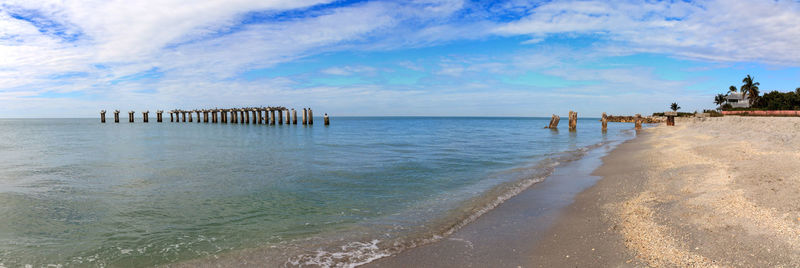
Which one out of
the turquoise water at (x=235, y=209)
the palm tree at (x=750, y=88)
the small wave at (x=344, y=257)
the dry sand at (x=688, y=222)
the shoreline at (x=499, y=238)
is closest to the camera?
the dry sand at (x=688, y=222)

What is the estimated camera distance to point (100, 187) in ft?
38.6

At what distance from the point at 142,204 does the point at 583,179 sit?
12.2 m

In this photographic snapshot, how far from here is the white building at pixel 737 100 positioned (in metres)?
83.5

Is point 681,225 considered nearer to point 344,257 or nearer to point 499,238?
point 499,238

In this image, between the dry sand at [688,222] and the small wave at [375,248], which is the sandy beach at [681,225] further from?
the small wave at [375,248]

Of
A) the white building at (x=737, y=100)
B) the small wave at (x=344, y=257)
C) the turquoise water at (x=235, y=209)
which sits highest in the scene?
the white building at (x=737, y=100)

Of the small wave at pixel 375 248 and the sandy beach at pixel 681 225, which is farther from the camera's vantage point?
the small wave at pixel 375 248

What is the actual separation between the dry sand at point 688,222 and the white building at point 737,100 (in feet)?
316

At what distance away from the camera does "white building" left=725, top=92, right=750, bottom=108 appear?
83.5 meters

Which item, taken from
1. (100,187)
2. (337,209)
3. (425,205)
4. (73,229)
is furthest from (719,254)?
(100,187)

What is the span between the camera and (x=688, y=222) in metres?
6.14

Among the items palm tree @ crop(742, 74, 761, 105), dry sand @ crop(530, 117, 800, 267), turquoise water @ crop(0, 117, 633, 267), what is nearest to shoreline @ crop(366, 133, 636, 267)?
dry sand @ crop(530, 117, 800, 267)

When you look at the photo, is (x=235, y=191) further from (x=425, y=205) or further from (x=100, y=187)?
(x=425, y=205)

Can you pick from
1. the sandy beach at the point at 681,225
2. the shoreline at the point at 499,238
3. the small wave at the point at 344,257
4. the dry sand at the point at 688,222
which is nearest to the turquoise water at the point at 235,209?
the small wave at the point at 344,257
